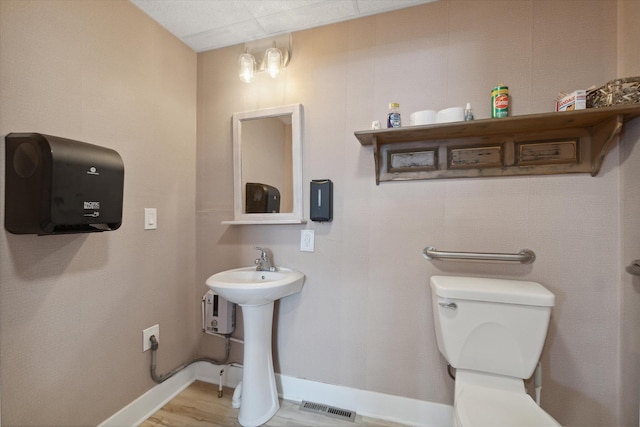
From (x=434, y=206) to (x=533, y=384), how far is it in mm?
974

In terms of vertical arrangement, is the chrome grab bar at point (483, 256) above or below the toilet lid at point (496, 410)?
above

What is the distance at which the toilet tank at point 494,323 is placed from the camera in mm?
1106

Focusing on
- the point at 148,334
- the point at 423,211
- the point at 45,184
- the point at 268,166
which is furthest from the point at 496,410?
the point at 45,184

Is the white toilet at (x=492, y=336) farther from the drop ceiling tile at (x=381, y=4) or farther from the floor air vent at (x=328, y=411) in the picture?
the drop ceiling tile at (x=381, y=4)

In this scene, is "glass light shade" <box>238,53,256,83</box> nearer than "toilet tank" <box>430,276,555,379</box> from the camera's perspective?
No

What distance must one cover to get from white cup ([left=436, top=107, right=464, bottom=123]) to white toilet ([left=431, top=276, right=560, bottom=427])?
0.78 meters

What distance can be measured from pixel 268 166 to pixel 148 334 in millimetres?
1228

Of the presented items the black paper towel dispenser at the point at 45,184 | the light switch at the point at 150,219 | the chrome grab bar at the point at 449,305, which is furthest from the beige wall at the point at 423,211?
the black paper towel dispenser at the point at 45,184

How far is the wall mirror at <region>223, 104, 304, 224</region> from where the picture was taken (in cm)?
163

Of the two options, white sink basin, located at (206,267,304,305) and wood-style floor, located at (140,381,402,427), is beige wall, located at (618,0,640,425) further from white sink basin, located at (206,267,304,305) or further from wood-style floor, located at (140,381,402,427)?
white sink basin, located at (206,267,304,305)

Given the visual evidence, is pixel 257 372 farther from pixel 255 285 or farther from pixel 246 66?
→ pixel 246 66

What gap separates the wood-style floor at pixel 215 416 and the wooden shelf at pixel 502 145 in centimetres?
139

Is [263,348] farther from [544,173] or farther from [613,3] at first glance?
[613,3]

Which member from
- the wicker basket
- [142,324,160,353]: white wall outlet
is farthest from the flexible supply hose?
the wicker basket
